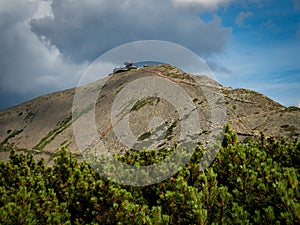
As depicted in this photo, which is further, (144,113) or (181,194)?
(144,113)

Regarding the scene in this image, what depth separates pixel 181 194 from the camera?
9.34 meters

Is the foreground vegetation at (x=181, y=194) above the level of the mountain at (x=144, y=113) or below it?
below

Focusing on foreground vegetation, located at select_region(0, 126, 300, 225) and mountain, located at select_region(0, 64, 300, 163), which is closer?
foreground vegetation, located at select_region(0, 126, 300, 225)

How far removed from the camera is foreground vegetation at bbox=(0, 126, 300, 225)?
26.5 feet

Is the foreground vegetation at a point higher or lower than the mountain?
lower

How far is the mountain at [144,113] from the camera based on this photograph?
5413 cm

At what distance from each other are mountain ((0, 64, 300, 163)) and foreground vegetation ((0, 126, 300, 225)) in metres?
31.9

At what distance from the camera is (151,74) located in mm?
97875

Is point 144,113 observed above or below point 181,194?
above

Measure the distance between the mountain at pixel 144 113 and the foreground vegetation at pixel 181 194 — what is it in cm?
3192

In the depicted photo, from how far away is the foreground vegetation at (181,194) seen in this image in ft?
26.5

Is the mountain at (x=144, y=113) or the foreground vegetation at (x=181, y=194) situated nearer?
the foreground vegetation at (x=181, y=194)

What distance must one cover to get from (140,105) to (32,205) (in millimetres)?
67619

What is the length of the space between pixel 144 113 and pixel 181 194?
6467 cm
